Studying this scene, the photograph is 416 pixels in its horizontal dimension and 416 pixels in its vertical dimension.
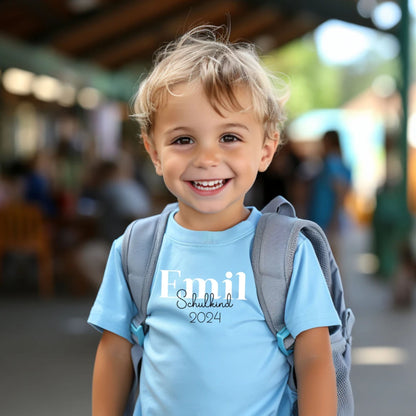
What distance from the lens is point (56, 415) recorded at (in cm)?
418

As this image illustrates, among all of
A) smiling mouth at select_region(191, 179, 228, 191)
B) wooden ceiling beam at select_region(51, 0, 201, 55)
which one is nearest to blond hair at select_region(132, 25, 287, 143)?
smiling mouth at select_region(191, 179, 228, 191)

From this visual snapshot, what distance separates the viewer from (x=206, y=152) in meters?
1.60

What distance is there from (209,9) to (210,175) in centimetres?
1005

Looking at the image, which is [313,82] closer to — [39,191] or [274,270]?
[39,191]

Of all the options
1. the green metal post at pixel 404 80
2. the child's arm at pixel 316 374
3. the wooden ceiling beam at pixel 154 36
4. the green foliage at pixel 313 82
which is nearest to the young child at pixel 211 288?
the child's arm at pixel 316 374

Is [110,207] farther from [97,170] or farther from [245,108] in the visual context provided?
[245,108]

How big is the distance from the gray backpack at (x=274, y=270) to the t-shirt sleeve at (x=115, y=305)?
0.02 meters

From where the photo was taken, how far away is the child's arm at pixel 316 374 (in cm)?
156

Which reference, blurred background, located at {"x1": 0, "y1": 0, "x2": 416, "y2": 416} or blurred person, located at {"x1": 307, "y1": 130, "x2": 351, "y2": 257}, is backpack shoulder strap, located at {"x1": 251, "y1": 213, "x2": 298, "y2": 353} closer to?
blurred background, located at {"x1": 0, "y1": 0, "x2": 416, "y2": 416}

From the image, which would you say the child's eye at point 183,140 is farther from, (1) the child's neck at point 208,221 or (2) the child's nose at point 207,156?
(1) the child's neck at point 208,221

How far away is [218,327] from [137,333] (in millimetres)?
211

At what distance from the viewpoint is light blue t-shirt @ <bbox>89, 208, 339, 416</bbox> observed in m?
1.56

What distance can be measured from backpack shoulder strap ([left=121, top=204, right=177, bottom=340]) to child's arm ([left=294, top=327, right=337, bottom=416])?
345 millimetres

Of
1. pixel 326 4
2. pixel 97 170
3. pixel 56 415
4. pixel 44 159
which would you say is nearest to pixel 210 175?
pixel 56 415
